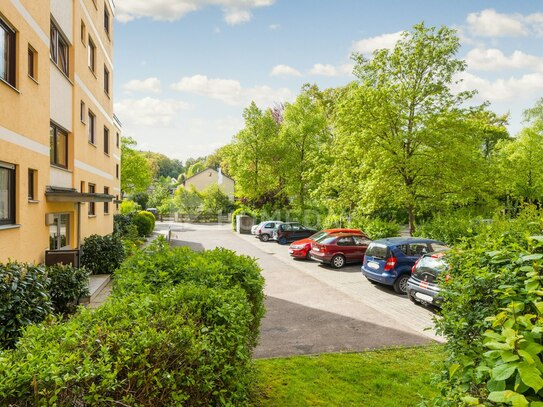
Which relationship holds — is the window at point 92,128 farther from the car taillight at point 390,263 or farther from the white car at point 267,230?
the car taillight at point 390,263

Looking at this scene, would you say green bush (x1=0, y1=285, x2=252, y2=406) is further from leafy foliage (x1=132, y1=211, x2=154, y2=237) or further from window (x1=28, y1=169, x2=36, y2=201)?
leafy foliage (x1=132, y1=211, x2=154, y2=237)

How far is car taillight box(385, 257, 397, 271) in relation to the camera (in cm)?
1148

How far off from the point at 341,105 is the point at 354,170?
3.27m

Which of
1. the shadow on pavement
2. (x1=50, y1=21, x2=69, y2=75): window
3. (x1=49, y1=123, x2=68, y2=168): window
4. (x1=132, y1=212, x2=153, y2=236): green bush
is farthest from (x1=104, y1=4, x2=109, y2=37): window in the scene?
the shadow on pavement

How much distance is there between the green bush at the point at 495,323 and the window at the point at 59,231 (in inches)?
458

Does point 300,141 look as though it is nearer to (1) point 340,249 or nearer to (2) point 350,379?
(1) point 340,249

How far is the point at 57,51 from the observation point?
1249 cm

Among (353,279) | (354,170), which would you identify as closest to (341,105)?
(354,170)

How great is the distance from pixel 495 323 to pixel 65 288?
860cm

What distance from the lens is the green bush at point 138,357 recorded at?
218 cm

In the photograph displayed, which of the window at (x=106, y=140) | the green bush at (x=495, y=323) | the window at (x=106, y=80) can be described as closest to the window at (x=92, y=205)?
the window at (x=106, y=140)

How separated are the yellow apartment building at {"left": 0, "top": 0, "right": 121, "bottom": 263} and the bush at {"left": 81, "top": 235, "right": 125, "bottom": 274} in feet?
1.90

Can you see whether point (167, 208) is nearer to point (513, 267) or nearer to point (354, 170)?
point (354, 170)

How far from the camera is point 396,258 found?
1147 centimetres
